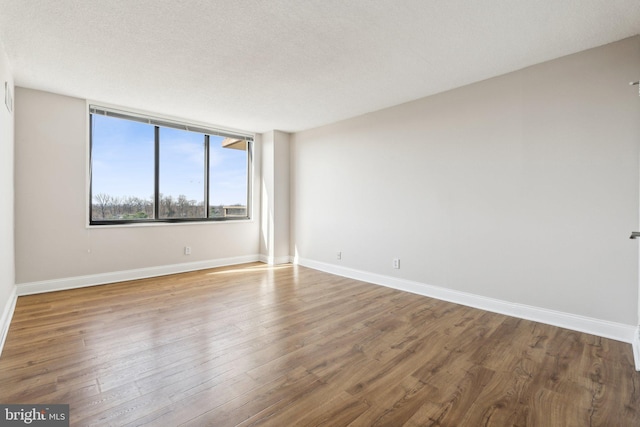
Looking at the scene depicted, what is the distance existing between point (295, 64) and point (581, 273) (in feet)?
10.5

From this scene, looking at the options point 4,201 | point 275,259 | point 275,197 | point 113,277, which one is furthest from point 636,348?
point 113,277

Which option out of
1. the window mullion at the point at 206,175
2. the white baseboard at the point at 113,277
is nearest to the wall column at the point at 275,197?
the white baseboard at the point at 113,277

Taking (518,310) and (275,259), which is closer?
(518,310)

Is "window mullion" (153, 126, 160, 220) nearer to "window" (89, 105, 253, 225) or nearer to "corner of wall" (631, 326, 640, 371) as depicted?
"window" (89, 105, 253, 225)

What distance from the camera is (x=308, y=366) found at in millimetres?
2012

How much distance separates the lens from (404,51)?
2594 millimetres

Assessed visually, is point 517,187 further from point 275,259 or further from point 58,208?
point 58,208

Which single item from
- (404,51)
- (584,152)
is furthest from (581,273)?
(404,51)

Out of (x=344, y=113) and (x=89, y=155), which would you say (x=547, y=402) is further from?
(x=89, y=155)

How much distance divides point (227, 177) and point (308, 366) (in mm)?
4130

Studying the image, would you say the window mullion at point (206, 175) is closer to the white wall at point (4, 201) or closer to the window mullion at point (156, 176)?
the window mullion at point (156, 176)

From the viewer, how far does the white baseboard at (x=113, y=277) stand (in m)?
3.55

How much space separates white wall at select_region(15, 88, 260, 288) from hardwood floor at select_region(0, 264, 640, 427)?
57cm

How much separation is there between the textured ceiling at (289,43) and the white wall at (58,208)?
0.38 m
